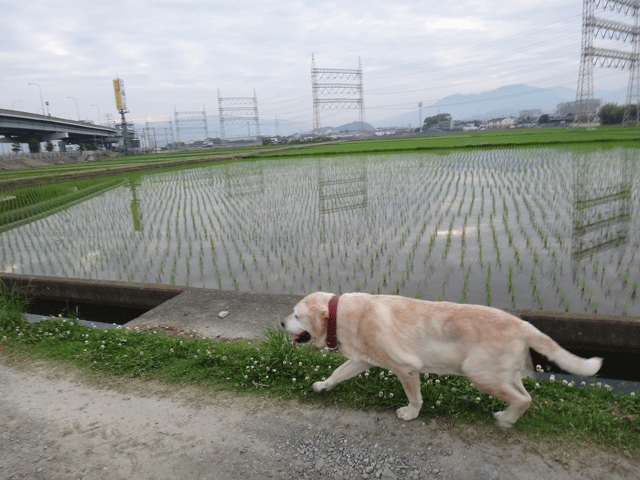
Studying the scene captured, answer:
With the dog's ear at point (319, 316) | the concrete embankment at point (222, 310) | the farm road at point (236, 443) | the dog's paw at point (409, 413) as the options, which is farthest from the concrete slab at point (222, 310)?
the dog's paw at point (409, 413)

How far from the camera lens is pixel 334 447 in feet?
8.92

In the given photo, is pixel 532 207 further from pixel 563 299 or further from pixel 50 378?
pixel 50 378

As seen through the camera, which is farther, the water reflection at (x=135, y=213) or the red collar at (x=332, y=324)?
the water reflection at (x=135, y=213)

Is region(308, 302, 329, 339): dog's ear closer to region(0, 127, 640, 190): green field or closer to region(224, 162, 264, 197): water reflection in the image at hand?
region(224, 162, 264, 197): water reflection

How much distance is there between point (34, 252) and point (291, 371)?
24.1ft

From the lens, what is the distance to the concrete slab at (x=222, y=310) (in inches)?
178

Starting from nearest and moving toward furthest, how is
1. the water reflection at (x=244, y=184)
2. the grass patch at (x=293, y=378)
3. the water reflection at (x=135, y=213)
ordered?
the grass patch at (x=293, y=378), the water reflection at (x=135, y=213), the water reflection at (x=244, y=184)

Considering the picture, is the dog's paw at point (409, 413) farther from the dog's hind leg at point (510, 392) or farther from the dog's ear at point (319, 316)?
the dog's ear at point (319, 316)

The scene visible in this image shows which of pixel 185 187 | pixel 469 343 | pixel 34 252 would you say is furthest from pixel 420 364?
pixel 185 187

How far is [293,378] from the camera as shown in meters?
3.43

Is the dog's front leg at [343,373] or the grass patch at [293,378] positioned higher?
the dog's front leg at [343,373]

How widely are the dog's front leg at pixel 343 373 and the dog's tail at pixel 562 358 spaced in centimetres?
114

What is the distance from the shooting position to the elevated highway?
4406cm

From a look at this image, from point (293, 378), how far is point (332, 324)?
814 millimetres
